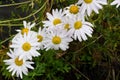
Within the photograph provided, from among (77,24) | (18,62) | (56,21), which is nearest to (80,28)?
(77,24)

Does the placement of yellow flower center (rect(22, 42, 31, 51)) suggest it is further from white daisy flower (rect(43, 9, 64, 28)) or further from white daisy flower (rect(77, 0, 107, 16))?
white daisy flower (rect(77, 0, 107, 16))

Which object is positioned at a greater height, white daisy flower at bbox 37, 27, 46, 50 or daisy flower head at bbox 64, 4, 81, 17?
daisy flower head at bbox 64, 4, 81, 17

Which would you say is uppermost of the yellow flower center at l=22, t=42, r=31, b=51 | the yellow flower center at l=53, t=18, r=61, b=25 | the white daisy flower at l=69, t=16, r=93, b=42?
the yellow flower center at l=53, t=18, r=61, b=25

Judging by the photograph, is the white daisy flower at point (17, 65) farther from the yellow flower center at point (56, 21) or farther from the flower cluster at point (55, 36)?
the yellow flower center at point (56, 21)

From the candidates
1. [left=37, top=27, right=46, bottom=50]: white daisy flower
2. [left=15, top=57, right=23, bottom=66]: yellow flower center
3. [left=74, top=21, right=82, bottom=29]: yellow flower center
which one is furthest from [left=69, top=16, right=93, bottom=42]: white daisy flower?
[left=15, top=57, right=23, bottom=66]: yellow flower center

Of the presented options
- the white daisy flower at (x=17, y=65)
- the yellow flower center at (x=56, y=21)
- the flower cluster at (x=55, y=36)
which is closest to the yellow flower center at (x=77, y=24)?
the flower cluster at (x=55, y=36)

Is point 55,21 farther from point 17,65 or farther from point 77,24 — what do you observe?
point 17,65
